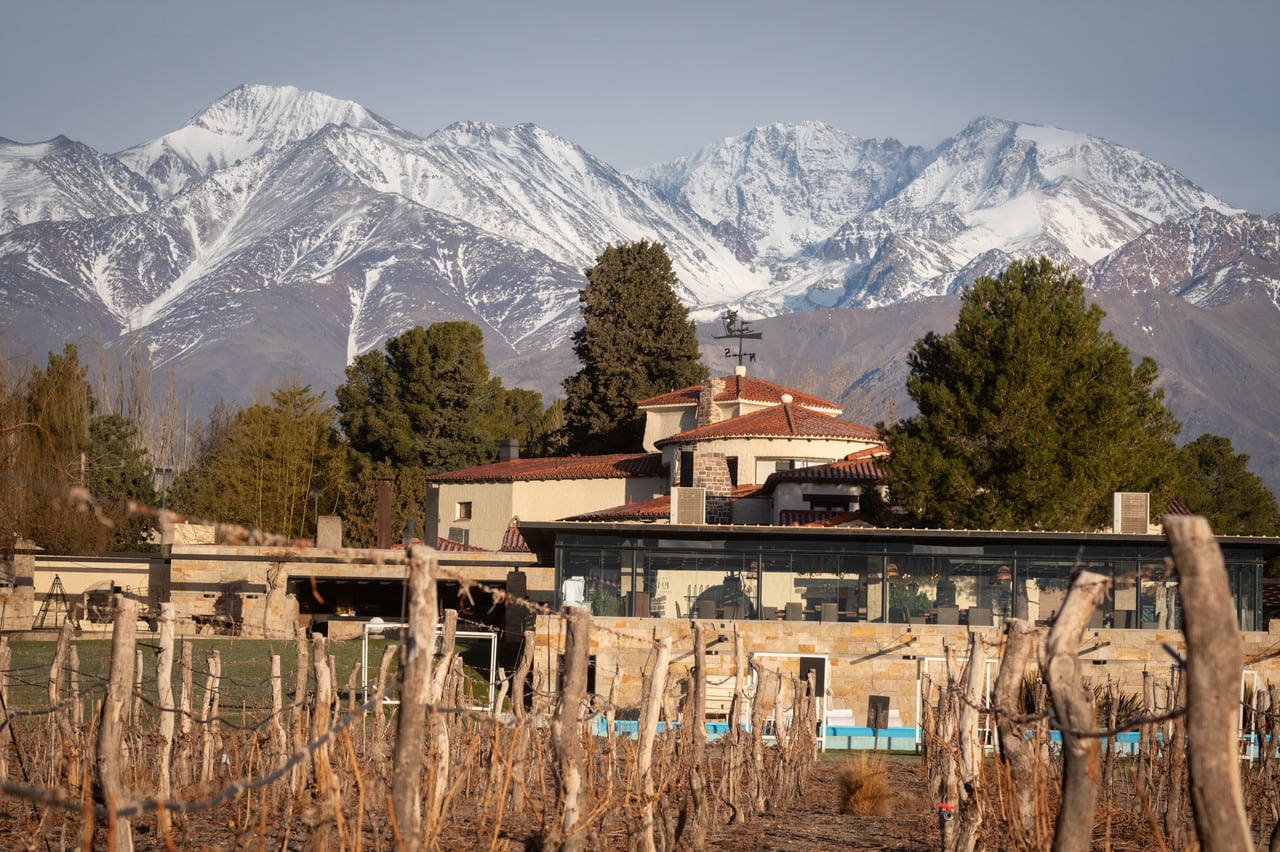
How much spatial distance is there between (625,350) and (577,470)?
14089 mm

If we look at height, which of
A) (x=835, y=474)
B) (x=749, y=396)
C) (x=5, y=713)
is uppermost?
(x=749, y=396)

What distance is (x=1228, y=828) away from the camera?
708cm

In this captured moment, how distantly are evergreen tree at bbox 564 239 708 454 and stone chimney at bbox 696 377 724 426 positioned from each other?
892 cm

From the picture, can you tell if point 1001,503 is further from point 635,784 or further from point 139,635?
point 635,784

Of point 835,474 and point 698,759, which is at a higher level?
point 835,474

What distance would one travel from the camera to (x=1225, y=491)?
58656 mm

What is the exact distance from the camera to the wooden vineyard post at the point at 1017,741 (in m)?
11.7

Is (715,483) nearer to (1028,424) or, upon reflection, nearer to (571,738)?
(1028,424)

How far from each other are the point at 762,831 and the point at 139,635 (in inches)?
1030

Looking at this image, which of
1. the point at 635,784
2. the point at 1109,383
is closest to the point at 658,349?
the point at 1109,383

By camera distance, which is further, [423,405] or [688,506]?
[423,405]

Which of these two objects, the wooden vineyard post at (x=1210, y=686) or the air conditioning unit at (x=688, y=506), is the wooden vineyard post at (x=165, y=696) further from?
the air conditioning unit at (x=688, y=506)

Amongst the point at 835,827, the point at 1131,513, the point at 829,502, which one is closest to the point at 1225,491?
the point at 829,502

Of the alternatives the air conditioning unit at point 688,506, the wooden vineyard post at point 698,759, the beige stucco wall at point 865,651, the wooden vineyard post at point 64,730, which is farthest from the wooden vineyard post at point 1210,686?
the air conditioning unit at point 688,506
